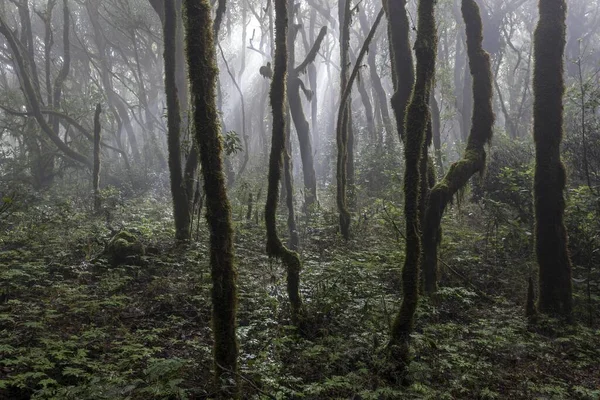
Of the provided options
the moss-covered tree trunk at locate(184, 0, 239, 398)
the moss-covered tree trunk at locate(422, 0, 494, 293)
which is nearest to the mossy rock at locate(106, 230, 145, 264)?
the moss-covered tree trunk at locate(184, 0, 239, 398)

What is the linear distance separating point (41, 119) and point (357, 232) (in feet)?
42.0

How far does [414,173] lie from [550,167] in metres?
3.05

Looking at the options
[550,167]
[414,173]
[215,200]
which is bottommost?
[215,200]

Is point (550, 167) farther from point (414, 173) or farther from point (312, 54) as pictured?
point (312, 54)

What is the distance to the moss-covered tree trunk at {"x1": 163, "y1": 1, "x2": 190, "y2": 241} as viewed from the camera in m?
9.91

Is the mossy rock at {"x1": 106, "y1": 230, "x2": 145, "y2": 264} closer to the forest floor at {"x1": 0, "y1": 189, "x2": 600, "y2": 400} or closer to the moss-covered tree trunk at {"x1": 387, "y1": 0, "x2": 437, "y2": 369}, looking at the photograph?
the forest floor at {"x1": 0, "y1": 189, "x2": 600, "y2": 400}

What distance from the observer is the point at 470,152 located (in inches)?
318

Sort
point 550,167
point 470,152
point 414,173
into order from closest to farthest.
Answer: point 414,173, point 550,167, point 470,152

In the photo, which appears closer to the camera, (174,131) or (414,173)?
(414,173)

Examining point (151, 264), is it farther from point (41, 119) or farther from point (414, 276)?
point (41, 119)

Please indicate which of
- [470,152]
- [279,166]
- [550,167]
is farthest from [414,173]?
[470,152]

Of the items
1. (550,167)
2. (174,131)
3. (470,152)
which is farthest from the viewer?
(174,131)

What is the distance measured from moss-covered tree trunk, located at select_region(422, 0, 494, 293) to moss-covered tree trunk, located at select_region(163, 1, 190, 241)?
5.32 metres

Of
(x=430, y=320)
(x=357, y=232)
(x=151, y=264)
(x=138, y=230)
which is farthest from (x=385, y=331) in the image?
(x=138, y=230)
